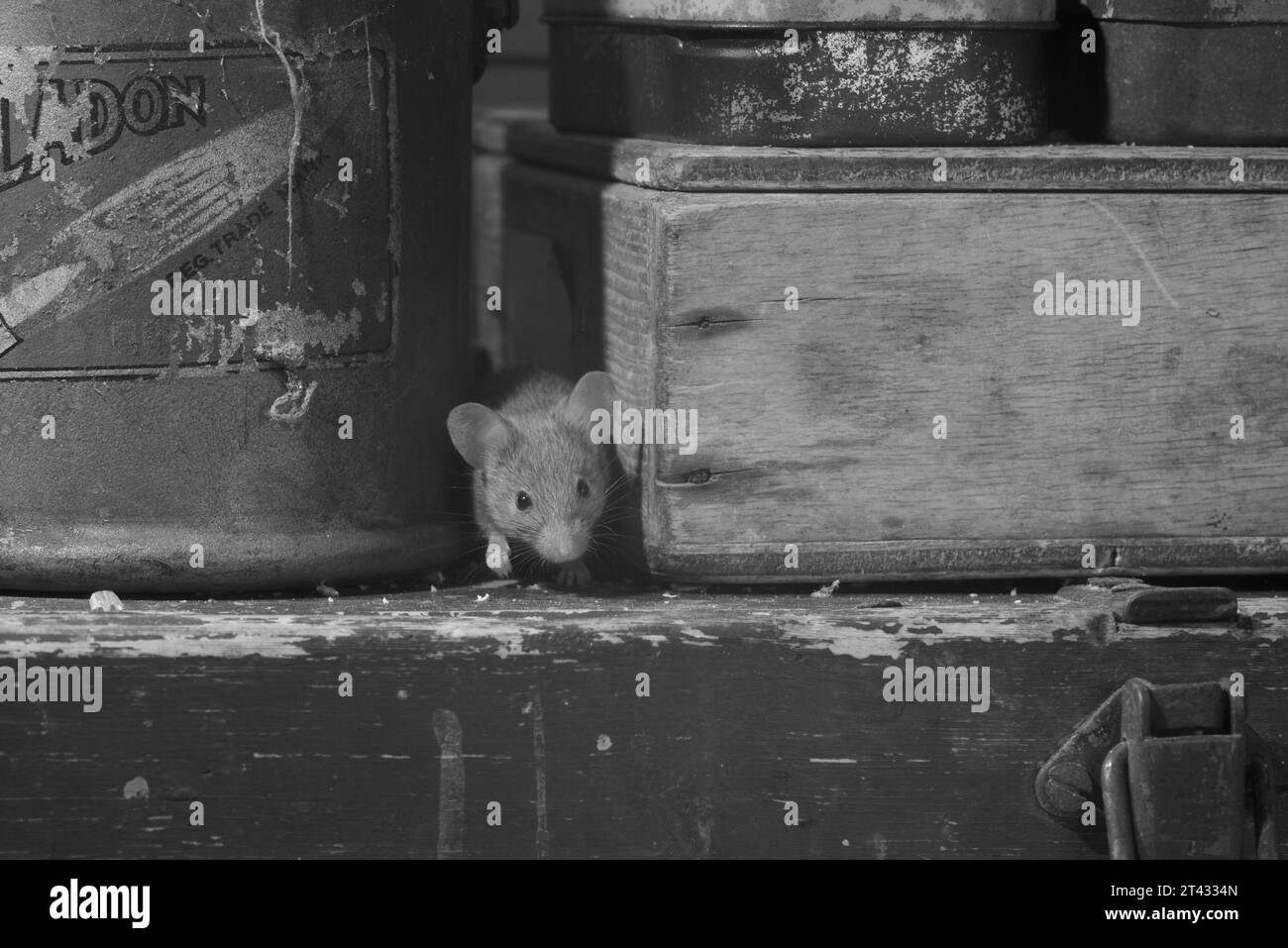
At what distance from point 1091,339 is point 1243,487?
299 mm

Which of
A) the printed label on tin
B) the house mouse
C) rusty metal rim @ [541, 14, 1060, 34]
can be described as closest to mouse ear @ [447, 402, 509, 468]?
the house mouse

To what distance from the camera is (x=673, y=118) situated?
2.32m

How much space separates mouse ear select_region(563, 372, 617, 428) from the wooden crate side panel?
0.98 ft

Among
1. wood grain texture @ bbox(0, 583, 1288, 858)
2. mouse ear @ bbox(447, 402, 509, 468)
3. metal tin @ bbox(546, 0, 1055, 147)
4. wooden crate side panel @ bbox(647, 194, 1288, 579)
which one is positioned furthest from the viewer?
mouse ear @ bbox(447, 402, 509, 468)

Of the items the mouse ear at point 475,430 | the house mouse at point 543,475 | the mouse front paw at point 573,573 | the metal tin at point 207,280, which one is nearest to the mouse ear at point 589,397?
the house mouse at point 543,475

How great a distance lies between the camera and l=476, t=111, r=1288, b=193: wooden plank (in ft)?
6.72

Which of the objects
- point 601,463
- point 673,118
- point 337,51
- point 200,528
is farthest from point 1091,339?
point 200,528

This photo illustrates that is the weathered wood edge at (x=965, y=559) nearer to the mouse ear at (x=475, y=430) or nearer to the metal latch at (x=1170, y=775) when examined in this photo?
the metal latch at (x=1170, y=775)

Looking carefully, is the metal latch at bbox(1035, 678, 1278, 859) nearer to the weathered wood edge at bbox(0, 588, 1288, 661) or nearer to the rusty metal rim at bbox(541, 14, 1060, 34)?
the weathered wood edge at bbox(0, 588, 1288, 661)

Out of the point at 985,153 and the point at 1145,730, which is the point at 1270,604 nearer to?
the point at 1145,730

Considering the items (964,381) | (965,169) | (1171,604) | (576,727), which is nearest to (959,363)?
(964,381)

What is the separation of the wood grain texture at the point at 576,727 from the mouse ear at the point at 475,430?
1.29ft

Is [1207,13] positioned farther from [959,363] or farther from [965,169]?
[959,363]

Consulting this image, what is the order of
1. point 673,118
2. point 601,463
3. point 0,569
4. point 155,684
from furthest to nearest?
point 601,463
point 673,118
point 0,569
point 155,684
